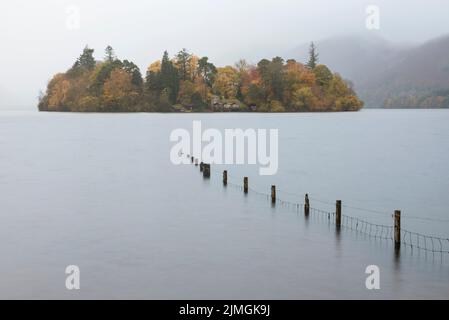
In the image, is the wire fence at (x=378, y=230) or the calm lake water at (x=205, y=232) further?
the wire fence at (x=378, y=230)

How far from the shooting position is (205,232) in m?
33.1

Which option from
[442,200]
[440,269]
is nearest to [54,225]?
[440,269]

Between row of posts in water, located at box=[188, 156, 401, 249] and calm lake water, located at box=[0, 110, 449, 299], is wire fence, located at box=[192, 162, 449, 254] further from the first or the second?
calm lake water, located at box=[0, 110, 449, 299]

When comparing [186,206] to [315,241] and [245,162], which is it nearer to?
[315,241]

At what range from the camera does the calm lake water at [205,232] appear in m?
23.5

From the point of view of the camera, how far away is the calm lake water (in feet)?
77.0

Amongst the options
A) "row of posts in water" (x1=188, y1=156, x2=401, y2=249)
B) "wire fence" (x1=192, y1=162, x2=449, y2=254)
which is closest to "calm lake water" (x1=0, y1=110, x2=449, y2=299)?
"row of posts in water" (x1=188, y1=156, x2=401, y2=249)

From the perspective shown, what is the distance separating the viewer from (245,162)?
230 feet

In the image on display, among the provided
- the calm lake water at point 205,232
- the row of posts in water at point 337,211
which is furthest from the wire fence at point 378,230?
the calm lake water at point 205,232

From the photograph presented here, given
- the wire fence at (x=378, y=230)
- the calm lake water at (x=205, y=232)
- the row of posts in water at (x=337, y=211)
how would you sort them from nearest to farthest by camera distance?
the calm lake water at (x=205, y=232)
the row of posts in water at (x=337, y=211)
the wire fence at (x=378, y=230)

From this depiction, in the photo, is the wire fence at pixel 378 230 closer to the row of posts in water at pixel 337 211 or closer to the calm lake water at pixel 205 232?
the row of posts in water at pixel 337 211

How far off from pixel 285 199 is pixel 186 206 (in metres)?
8.35
